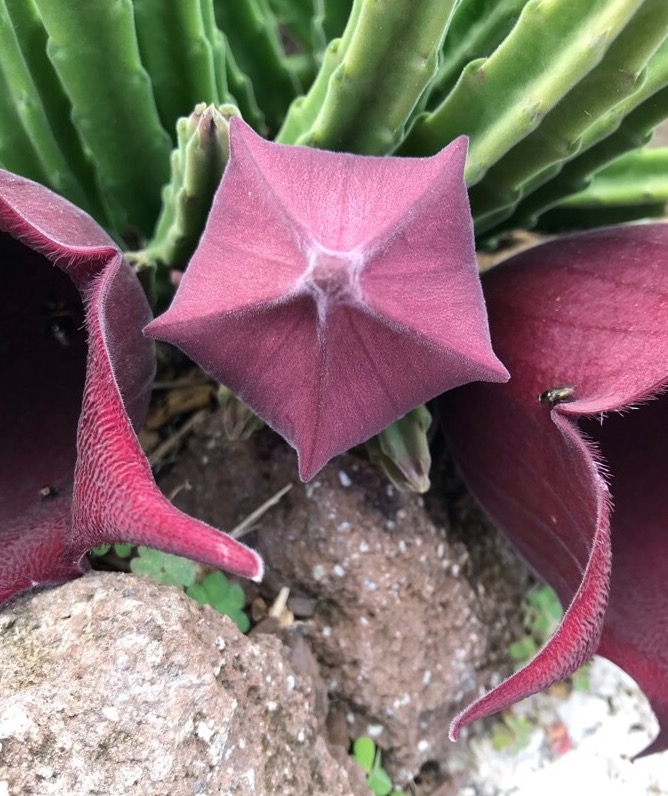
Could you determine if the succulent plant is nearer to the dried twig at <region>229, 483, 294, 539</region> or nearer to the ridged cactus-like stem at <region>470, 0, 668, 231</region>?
the ridged cactus-like stem at <region>470, 0, 668, 231</region>

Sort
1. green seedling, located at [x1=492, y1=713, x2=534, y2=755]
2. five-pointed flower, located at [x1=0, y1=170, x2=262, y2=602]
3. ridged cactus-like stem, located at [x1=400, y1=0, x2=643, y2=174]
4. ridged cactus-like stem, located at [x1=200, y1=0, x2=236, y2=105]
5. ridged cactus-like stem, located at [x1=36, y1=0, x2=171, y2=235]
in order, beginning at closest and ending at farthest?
five-pointed flower, located at [x1=0, y1=170, x2=262, y2=602] < ridged cactus-like stem, located at [x1=400, y1=0, x2=643, y2=174] < ridged cactus-like stem, located at [x1=36, y1=0, x2=171, y2=235] < ridged cactus-like stem, located at [x1=200, y1=0, x2=236, y2=105] < green seedling, located at [x1=492, y1=713, x2=534, y2=755]

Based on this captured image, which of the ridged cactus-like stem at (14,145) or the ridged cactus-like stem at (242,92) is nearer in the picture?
the ridged cactus-like stem at (14,145)

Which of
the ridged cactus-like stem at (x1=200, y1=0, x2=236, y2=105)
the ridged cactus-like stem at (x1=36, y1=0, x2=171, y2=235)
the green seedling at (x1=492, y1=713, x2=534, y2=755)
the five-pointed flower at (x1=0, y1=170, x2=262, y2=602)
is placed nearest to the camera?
the five-pointed flower at (x1=0, y1=170, x2=262, y2=602)

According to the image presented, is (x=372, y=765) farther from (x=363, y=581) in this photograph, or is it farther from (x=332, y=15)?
(x=332, y=15)

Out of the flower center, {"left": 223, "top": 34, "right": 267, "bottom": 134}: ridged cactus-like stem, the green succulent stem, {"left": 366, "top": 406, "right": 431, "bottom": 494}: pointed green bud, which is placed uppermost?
the green succulent stem

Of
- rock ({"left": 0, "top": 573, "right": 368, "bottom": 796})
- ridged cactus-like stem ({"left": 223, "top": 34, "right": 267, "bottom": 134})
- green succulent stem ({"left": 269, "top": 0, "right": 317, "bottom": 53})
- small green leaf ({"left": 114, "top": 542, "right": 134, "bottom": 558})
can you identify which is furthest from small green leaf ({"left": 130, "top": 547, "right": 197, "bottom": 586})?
green succulent stem ({"left": 269, "top": 0, "right": 317, "bottom": 53})

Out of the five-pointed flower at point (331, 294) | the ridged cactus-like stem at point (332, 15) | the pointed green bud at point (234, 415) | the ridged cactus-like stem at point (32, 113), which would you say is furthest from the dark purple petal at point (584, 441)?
the ridged cactus-like stem at point (32, 113)

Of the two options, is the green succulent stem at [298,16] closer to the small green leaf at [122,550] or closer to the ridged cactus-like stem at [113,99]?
the ridged cactus-like stem at [113,99]
